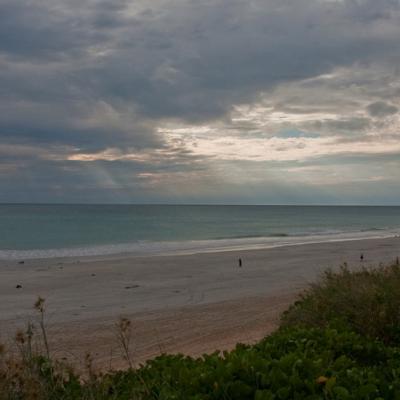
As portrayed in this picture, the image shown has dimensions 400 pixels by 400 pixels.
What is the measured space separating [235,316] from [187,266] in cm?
1176

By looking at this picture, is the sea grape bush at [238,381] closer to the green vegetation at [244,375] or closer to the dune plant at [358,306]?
the green vegetation at [244,375]

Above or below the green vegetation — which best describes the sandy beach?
below

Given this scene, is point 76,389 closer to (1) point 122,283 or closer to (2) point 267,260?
(1) point 122,283

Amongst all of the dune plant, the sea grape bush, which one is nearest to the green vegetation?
the sea grape bush

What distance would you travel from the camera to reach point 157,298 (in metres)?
14.8

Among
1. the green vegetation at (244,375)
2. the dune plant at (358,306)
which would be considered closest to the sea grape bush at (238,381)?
the green vegetation at (244,375)

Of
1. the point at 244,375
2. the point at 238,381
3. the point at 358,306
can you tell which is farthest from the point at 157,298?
the point at 238,381

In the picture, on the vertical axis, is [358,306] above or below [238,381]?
below

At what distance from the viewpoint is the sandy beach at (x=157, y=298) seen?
30.1 ft

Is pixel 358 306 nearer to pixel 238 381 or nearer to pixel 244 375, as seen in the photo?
pixel 244 375

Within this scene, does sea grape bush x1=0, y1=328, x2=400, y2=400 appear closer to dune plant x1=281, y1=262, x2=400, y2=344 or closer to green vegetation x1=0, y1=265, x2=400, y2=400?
green vegetation x1=0, y1=265, x2=400, y2=400

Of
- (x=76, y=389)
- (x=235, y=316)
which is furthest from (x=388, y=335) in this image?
(x=235, y=316)

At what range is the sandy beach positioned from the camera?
918 centimetres

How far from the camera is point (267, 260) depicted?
82.1 feet
